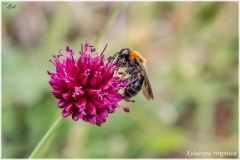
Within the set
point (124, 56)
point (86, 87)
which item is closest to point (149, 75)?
point (124, 56)

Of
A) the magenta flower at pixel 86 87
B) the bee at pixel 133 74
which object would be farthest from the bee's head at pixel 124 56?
the magenta flower at pixel 86 87

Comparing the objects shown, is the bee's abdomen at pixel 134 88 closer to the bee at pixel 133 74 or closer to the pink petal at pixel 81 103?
the bee at pixel 133 74

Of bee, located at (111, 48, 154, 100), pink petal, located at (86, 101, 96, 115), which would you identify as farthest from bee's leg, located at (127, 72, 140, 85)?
pink petal, located at (86, 101, 96, 115)

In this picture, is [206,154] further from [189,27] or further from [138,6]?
[138,6]

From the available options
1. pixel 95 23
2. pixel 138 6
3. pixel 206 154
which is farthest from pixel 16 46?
pixel 206 154

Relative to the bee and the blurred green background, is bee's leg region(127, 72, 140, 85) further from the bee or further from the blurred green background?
the blurred green background

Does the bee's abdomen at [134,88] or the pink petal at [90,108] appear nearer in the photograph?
the pink petal at [90,108]

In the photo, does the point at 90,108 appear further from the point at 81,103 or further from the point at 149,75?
the point at 149,75
